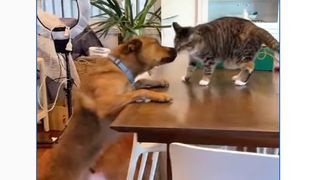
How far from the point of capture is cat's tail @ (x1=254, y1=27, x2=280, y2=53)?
59 centimetres

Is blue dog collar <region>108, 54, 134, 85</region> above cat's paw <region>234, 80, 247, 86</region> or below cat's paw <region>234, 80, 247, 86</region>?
above

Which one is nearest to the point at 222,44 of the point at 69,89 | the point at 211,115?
the point at 211,115

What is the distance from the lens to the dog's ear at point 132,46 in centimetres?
67

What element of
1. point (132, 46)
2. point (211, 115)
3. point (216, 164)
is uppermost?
point (132, 46)

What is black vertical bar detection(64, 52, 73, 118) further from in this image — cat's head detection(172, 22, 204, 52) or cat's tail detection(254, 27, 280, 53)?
cat's tail detection(254, 27, 280, 53)

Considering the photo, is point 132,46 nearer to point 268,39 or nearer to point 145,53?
point 145,53

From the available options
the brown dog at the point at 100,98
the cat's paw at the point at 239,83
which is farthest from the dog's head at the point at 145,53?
the cat's paw at the point at 239,83

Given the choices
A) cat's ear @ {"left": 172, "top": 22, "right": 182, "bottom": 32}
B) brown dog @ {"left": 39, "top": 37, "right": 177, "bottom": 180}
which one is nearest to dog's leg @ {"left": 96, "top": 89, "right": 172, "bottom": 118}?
brown dog @ {"left": 39, "top": 37, "right": 177, "bottom": 180}

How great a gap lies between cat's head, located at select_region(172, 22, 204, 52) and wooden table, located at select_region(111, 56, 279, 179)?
0.12 ft

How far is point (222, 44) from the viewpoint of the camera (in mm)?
702

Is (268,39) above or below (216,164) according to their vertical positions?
above

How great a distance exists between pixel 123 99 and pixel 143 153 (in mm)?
120

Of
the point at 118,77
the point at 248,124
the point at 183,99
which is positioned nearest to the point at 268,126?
the point at 248,124
